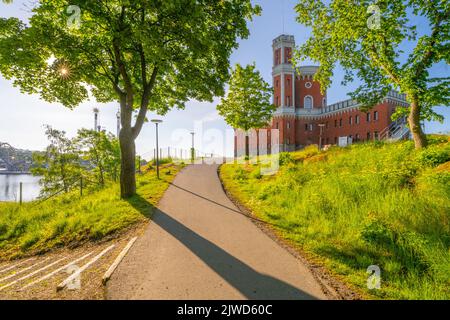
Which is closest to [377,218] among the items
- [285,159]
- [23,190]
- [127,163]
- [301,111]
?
[285,159]

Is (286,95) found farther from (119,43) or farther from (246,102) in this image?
(119,43)

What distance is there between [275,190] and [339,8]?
34.9 ft

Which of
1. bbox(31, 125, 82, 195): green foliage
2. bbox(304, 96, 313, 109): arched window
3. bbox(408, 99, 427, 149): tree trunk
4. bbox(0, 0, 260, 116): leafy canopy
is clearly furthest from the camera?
bbox(304, 96, 313, 109): arched window

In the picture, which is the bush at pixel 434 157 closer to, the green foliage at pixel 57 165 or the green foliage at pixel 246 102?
the green foliage at pixel 246 102

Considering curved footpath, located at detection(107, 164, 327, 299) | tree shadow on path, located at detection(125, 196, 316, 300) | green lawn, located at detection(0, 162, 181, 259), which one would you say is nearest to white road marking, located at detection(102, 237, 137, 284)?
curved footpath, located at detection(107, 164, 327, 299)

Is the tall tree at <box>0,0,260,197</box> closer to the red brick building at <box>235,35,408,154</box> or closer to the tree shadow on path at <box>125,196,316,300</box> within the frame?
the tree shadow on path at <box>125,196,316,300</box>

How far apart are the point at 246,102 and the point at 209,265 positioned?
20.5 m

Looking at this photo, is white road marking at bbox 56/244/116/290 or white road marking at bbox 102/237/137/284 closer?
white road marking at bbox 56/244/116/290

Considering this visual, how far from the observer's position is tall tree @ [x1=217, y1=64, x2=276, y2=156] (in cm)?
2267

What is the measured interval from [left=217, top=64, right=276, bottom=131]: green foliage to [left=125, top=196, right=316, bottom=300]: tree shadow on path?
58.6ft

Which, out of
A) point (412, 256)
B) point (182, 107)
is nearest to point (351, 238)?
point (412, 256)

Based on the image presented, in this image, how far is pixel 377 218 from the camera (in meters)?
5.52

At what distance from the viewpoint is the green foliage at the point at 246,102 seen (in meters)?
22.7

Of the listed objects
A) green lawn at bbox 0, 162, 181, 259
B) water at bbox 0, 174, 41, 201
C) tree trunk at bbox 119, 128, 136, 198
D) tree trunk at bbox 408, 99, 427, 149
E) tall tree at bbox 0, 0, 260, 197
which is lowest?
water at bbox 0, 174, 41, 201
